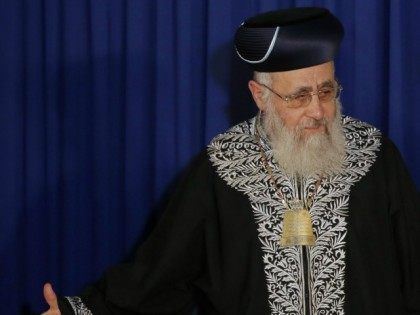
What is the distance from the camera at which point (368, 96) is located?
331cm

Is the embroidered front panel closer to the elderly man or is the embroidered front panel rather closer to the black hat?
the elderly man

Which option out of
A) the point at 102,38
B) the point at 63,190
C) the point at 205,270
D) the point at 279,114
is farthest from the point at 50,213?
the point at 279,114

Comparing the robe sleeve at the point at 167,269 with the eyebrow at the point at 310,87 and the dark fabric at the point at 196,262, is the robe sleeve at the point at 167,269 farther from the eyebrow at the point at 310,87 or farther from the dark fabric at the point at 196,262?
the eyebrow at the point at 310,87

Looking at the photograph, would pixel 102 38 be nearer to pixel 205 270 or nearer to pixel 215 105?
pixel 215 105

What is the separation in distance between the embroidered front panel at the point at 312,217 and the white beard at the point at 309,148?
1.3 inches

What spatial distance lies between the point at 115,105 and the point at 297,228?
4.14ft

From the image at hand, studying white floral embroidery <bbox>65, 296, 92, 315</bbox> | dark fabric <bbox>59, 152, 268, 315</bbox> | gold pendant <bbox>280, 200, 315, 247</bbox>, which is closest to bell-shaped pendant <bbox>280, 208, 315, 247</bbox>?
gold pendant <bbox>280, 200, 315, 247</bbox>

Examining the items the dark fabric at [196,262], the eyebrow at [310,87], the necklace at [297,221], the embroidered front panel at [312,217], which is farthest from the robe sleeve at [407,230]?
the dark fabric at [196,262]

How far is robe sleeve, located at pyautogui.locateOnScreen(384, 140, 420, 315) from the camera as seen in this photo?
9.05ft

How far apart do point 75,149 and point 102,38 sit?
1.66 feet

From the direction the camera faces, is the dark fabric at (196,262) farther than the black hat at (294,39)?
Yes

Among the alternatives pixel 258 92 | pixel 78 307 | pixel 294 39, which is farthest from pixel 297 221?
pixel 78 307

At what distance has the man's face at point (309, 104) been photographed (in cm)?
272

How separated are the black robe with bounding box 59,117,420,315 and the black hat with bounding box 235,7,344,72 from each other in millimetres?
314
